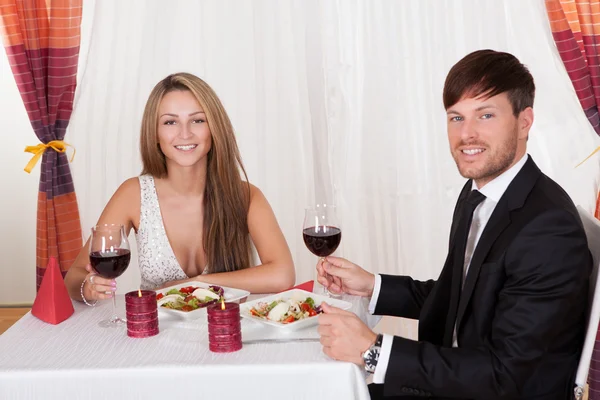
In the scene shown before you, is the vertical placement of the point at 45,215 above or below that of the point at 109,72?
below

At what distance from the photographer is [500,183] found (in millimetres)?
1778

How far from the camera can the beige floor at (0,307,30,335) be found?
14.3 ft

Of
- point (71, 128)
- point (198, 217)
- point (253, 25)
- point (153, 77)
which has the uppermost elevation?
point (253, 25)

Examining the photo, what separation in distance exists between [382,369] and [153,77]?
9.22 feet

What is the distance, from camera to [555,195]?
1676 mm

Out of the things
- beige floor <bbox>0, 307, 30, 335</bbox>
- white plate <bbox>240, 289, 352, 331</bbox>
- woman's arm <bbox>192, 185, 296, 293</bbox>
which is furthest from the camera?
beige floor <bbox>0, 307, 30, 335</bbox>

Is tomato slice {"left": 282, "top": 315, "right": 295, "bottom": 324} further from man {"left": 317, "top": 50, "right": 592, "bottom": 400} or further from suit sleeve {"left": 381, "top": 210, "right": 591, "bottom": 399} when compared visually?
suit sleeve {"left": 381, "top": 210, "right": 591, "bottom": 399}

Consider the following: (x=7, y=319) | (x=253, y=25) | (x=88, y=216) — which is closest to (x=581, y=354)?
(x=253, y=25)

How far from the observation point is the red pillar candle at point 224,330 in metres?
1.65

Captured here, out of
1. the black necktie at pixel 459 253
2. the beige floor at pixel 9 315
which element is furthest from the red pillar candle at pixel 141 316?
the beige floor at pixel 9 315

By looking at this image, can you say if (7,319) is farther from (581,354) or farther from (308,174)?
(581,354)

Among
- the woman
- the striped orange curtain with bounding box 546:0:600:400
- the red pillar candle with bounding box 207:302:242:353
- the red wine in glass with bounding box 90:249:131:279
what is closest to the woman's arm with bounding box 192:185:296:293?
the woman

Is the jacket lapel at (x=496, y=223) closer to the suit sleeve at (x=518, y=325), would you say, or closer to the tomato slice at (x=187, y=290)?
the suit sleeve at (x=518, y=325)

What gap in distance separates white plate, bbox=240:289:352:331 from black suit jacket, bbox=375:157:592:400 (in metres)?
0.27
